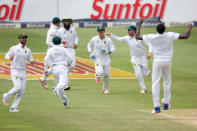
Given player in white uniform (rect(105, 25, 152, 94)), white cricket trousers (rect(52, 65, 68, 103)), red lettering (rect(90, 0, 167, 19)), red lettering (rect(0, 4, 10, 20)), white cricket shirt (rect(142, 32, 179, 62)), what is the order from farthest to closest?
1. red lettering (rect(90, 0, 167, 19))
2. red lettering (rect(0, 4, 10, 20))
3. player in white uniform (rect(105, 25, 152, 94))
4. white cricket trousers (rect(52, 65, 68, 103))
5. white cricket shirt (rect(142, 32, 179, 62))

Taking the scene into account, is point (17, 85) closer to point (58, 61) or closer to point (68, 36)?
point (58, 61)

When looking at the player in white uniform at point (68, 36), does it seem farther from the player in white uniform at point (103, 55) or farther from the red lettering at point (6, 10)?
the red lettering at point (6, 10)

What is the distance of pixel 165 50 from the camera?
54.0 feet

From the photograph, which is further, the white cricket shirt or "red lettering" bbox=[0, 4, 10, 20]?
"red lettering" bbox=[0, 4, 10, 20]

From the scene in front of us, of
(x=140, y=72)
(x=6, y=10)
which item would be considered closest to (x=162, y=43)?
(x=140, y=72)

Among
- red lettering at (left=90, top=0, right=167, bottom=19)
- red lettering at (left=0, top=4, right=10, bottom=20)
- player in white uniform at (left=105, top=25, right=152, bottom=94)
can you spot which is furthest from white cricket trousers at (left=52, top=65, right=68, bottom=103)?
red lettering at (left=90, top=0, right=167, bottom=19)

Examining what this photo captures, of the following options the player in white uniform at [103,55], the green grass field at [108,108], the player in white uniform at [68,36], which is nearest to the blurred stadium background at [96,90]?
the green grass field at [108,108]

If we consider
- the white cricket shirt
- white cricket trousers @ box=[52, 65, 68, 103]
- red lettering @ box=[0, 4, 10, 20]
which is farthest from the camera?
red lettering @ box=[0, 4, 10, 20]

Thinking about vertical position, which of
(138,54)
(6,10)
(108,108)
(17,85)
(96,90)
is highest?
(6,10)

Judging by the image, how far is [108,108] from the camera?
18.6 metres

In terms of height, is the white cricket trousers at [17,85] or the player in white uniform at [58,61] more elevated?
the player in white uniform at [58,61]

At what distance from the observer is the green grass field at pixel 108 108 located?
15.0m

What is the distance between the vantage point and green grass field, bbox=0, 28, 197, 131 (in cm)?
1498

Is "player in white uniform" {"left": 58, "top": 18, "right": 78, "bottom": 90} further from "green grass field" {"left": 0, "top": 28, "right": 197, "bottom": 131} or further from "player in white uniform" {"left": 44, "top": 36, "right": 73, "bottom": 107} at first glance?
"player in white uniform" {"left": 44, "top": 36, "right": 73, "bottom": 107}
